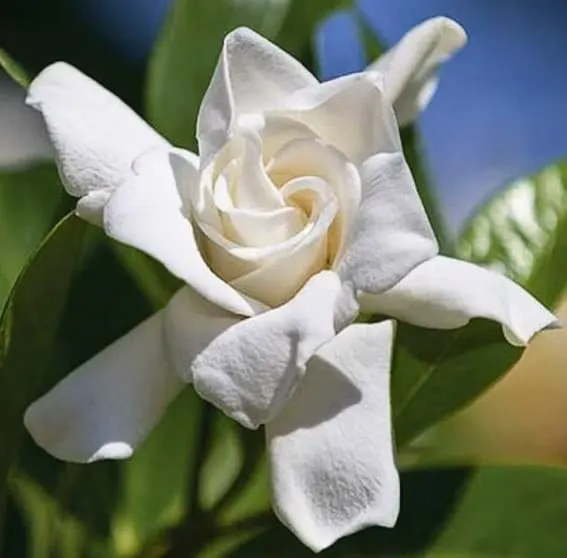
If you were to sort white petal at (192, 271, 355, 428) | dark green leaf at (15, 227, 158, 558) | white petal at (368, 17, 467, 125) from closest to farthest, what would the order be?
white petal at (192, 271, 355, 428) < white petal at (368, 17, 467, 125) < dark green leaf at (15, 227, 158, 558)

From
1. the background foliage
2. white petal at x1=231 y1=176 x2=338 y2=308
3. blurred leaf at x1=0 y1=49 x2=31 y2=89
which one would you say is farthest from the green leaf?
white petal at x1=231 y1=176 x2=338 y2=308

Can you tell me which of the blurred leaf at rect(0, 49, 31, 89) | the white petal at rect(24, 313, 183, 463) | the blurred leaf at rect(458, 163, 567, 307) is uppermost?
the blurred leaf at rect(0, 49, 31, 89)

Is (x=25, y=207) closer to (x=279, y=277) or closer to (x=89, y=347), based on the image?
(x=89, y=347)

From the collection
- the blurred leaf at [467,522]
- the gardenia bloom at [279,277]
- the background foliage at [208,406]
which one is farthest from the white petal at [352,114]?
the blurred leaf at [467,522]

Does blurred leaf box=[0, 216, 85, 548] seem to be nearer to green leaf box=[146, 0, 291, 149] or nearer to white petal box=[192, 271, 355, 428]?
white petal box=[192, 271, 355, 428]

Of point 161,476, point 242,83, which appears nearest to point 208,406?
point 161,476

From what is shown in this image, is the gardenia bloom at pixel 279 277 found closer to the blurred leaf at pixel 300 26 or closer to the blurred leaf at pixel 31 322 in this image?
the blurred leaf at pixel 31 322
